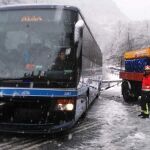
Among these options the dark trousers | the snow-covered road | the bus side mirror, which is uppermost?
the bus side mirror

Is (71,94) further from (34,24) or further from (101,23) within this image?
(101,23)

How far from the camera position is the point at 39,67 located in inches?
409

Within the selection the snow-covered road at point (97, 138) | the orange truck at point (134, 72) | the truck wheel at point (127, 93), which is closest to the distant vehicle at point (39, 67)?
the snow-covered road at point (97, 138)

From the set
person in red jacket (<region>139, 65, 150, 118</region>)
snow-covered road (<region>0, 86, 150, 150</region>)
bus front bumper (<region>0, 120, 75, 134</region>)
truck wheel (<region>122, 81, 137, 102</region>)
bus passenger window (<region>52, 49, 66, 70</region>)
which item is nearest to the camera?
snow-covered road (<region>0, 86, 150, 150</region>)

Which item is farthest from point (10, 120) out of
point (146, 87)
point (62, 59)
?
point (146, 87)

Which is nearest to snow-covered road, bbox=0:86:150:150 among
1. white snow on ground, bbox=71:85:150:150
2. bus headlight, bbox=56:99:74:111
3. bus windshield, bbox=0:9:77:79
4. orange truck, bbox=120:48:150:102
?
white snow on ground, bbox=71:85:150:150

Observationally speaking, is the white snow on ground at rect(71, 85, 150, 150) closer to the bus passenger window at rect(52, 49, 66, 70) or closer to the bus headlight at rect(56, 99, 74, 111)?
the bus headlight at rect(56, 99, 74, 111)

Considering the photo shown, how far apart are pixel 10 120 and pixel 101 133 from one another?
8.04ft

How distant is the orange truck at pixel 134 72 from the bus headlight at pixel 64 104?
895 cm

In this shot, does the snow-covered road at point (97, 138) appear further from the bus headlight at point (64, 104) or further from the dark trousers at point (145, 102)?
the dark trousers at point (145, 102)

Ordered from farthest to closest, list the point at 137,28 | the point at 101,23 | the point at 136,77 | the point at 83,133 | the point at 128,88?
1. the point at 101,23
2. the point at 137,28
3. the point at 128,88
4. the point at 136,77
5. the point at 83,133

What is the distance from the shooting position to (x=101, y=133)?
11.5 m

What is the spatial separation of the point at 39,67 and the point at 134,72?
10643 mm

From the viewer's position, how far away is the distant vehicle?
1025 cm
